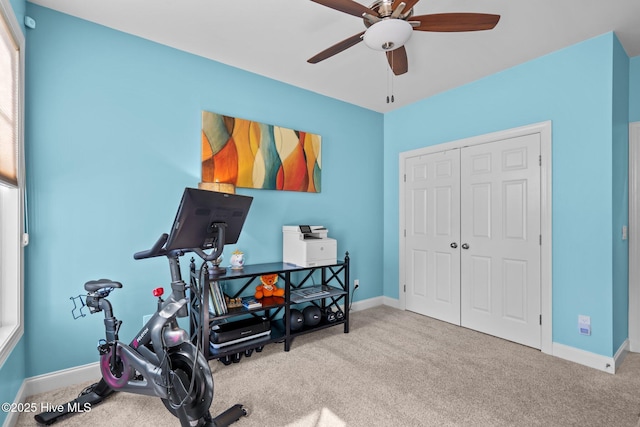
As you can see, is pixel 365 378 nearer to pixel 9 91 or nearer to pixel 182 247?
pixel 182 247

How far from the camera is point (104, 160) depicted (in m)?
2.41

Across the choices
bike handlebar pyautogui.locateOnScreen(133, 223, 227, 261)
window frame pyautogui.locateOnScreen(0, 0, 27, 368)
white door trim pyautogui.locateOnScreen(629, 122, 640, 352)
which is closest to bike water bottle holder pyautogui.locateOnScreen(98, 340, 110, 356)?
window frame pyautogui.locateOnScreen(0, 0, 27, 368)

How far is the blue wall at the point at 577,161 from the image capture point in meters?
2.55

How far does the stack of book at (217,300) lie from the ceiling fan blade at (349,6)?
208 cm

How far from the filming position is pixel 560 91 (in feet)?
9.20

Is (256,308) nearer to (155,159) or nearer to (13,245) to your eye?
(155,159)

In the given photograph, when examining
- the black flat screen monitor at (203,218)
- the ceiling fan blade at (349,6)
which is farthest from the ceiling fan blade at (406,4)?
the black flat screen monitor at (203,218)

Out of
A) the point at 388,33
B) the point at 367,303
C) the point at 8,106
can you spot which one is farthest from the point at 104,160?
the point at 367,303

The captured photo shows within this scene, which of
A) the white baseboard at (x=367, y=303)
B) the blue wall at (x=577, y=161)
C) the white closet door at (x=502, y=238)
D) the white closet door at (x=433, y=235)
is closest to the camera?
the blue wall at (x=577, y=161)

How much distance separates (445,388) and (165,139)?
2932 millimetres

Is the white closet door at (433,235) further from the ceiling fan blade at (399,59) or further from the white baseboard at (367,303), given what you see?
the ceiling fan blade at (399,59)

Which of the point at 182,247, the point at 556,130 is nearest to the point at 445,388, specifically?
the point at 182,247

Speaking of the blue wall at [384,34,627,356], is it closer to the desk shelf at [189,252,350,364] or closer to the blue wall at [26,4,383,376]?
the desk shelf at [189,252,350,364]

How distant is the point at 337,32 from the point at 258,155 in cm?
132
